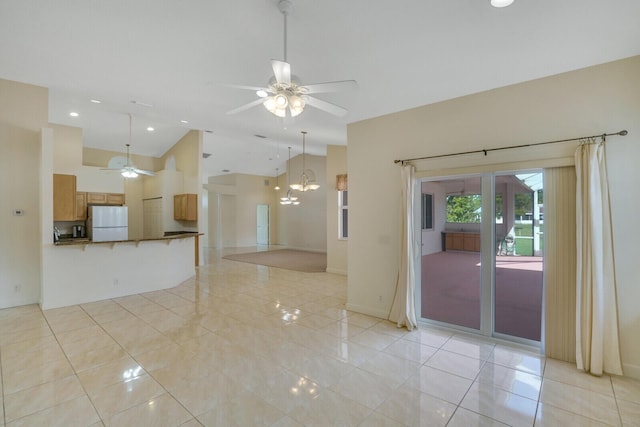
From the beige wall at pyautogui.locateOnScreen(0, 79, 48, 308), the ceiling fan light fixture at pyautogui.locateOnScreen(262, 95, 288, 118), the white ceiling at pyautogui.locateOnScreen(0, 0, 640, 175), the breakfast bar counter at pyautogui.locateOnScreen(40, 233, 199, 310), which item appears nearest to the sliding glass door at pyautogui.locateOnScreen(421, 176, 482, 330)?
the white ceiling at pyautogui.locateOnScreen(0, 0, 640, 175)

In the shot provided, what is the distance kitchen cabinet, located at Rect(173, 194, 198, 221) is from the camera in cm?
794

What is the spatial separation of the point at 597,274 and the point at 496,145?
161 centimetres

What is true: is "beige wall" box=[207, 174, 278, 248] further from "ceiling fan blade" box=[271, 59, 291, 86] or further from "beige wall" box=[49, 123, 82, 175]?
"ceiling fan blade" box=[271, 59, 291, 86]

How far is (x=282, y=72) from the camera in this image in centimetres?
212

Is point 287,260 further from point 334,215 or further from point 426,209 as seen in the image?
point 426,209

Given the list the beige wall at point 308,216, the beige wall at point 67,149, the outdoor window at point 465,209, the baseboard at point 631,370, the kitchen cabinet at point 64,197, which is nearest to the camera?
the baseboard at point 631,370

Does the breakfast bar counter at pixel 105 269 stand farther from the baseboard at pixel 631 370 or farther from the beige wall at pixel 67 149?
the baseboard at pixel 631 370

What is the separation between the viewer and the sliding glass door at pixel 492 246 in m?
3.37

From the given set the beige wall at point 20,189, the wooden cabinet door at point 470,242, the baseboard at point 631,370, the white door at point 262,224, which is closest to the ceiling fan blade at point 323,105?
the wooden cabinet door at point 470,242

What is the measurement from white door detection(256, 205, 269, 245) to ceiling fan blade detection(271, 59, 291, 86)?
11.9m

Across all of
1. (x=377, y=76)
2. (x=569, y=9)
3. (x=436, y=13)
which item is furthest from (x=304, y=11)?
(x=569, y=9)

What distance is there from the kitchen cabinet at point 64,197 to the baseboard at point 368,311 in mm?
6536

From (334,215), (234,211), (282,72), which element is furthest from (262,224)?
(282,72)

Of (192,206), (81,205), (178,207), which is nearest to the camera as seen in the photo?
(81,205)
